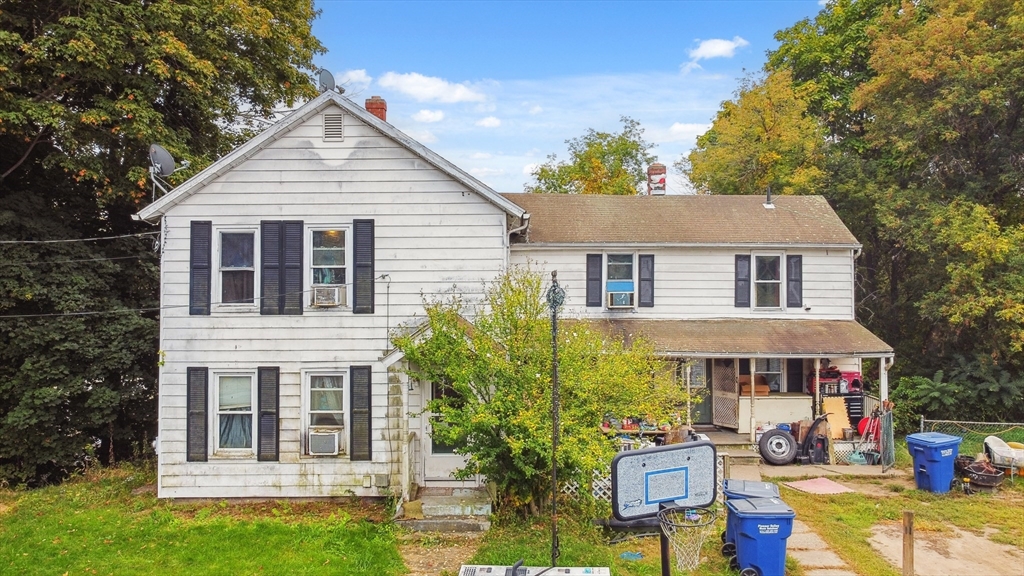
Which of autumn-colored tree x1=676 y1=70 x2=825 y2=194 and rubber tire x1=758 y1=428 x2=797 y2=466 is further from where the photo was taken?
autumn-colored tree x1=676 y1=70 x2=825 y2=194

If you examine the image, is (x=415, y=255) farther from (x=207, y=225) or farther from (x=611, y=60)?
(x=611, y=60)

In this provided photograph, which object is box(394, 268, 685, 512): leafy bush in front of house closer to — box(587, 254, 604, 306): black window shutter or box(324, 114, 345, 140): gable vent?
box(324, 114, 345, 140): gable vent

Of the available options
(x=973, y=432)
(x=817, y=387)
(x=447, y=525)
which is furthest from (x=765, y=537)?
(x=973, y=432)

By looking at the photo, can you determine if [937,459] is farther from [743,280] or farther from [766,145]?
[766,145]

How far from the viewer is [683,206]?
16.4 meters

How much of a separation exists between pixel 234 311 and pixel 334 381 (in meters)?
2.34

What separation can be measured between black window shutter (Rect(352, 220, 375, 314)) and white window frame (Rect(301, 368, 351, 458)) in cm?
125

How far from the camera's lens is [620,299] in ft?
48.7

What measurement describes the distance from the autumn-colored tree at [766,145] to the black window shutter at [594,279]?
34.6ft

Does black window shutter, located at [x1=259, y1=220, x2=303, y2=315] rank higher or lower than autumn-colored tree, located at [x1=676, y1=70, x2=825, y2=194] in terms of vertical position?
lower

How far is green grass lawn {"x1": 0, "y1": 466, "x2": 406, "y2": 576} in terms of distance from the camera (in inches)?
316

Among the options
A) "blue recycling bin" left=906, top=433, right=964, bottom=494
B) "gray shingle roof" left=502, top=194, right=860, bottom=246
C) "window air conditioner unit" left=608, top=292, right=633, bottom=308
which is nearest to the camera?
"blue recycling bin" left=906, top=433, right=964, bottom=494

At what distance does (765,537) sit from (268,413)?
28.4 ft

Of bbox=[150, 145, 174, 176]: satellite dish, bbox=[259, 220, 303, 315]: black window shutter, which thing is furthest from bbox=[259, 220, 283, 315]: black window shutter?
bbox=[150, 145, 174, 176]: satellite dish
